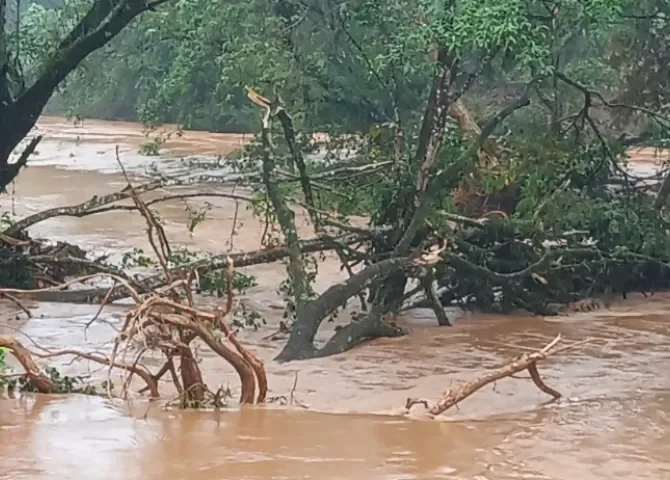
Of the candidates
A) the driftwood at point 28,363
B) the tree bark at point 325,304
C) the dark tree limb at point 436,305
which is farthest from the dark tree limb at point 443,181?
the driftwood at point 28,363

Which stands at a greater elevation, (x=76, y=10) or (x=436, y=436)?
(x=76, y=10)

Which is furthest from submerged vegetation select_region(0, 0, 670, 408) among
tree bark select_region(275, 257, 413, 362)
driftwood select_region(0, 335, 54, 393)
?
driftwood select_region(0, 335, 54, 393)

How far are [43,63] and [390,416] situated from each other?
709 cm

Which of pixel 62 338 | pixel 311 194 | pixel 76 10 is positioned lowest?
pixel 62 338

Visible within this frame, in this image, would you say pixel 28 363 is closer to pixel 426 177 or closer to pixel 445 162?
pixel 426 177

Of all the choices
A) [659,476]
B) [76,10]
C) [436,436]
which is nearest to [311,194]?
[76,10]

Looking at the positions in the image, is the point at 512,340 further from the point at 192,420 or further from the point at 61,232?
the point at 61,232

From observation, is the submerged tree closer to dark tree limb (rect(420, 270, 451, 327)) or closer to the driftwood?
dark tree limb (rect(420, 270, 451, 327))

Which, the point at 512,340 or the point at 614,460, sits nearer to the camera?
the point at 614,460

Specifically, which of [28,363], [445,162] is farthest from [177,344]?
[445,162]

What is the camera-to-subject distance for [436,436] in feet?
21.5

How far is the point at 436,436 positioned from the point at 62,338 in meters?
5.37

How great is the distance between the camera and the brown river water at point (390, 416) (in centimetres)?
575

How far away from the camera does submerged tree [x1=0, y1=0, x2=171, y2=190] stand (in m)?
12.4
